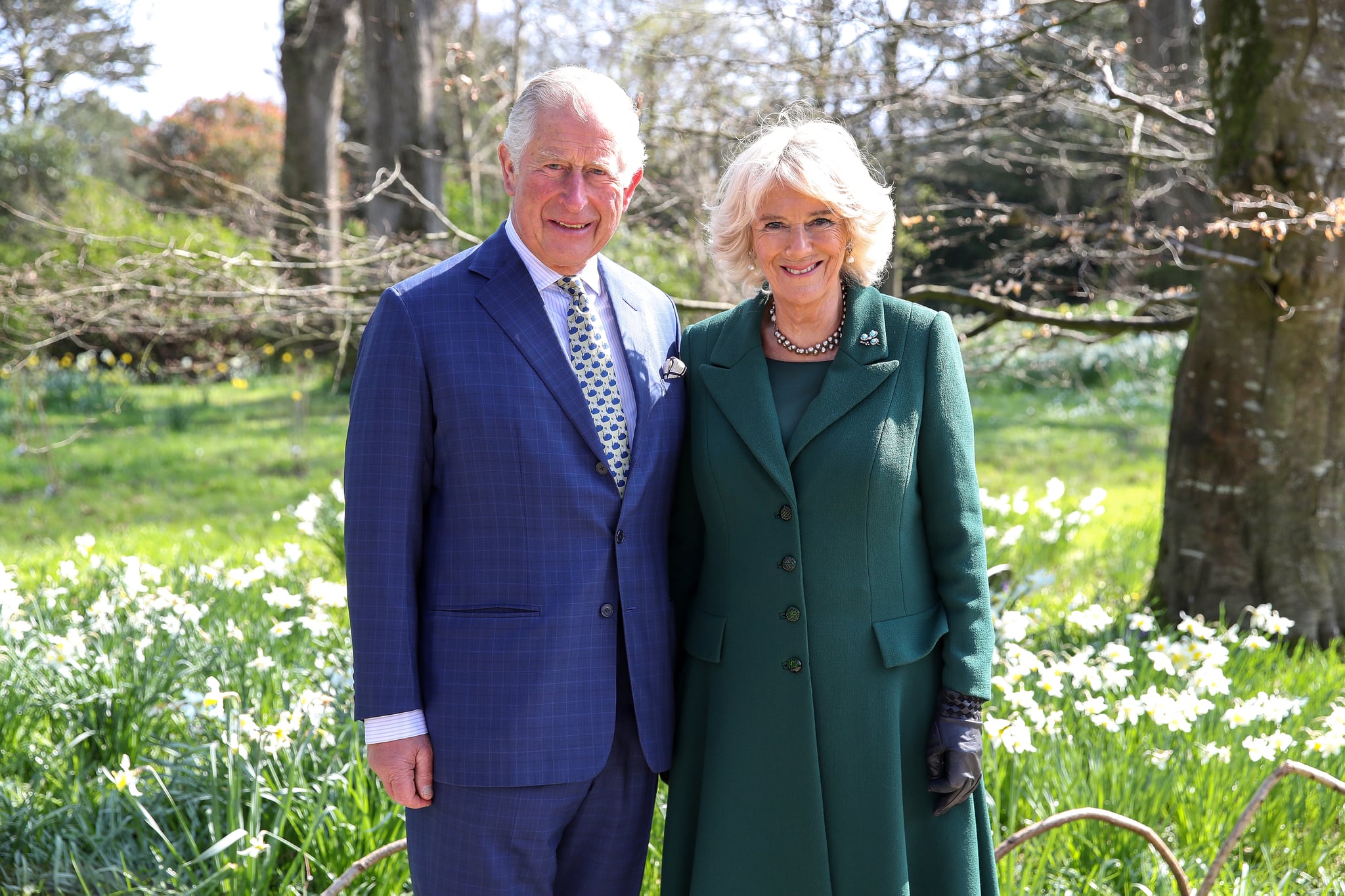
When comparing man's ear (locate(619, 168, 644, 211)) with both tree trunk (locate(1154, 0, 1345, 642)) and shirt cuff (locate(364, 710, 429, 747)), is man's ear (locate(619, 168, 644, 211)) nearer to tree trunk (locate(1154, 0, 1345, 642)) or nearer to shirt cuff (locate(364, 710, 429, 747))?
shirt cuff (locate(364, 710, 429, 747))

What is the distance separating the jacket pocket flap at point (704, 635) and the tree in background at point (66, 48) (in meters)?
19.0

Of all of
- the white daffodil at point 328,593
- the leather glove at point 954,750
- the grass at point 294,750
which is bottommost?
the grass at point 294,750

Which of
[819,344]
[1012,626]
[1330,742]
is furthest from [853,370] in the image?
[1330,742]

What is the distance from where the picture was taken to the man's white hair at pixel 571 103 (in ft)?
6.34

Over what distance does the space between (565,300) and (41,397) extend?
1006 cm

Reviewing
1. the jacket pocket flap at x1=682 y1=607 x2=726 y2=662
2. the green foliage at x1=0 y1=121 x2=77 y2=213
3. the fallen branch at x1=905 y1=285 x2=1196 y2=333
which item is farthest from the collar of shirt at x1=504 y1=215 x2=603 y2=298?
the green foliage at x1=0 y1=121 x2=77 y2=213

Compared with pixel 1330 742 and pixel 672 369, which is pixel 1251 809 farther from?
pixel 672 369

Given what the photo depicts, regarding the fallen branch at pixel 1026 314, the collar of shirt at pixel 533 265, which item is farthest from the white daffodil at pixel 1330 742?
the collar of shirt at pixel 533 265

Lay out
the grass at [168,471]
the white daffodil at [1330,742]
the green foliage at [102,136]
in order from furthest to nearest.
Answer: the green foliage at [102,136] → the grass at [168,471] → the white daffodil at [1330,742]

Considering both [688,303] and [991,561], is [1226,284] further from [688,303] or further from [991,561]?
[688,303]

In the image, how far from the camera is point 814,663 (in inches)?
77.7

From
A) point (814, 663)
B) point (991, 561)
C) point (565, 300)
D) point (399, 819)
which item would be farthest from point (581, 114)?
point (991, 561)

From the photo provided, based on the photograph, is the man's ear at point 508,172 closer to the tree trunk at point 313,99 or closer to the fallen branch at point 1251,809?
the fallen branch at point 1251,809

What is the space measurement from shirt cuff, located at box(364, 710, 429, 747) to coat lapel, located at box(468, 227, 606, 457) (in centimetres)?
57
